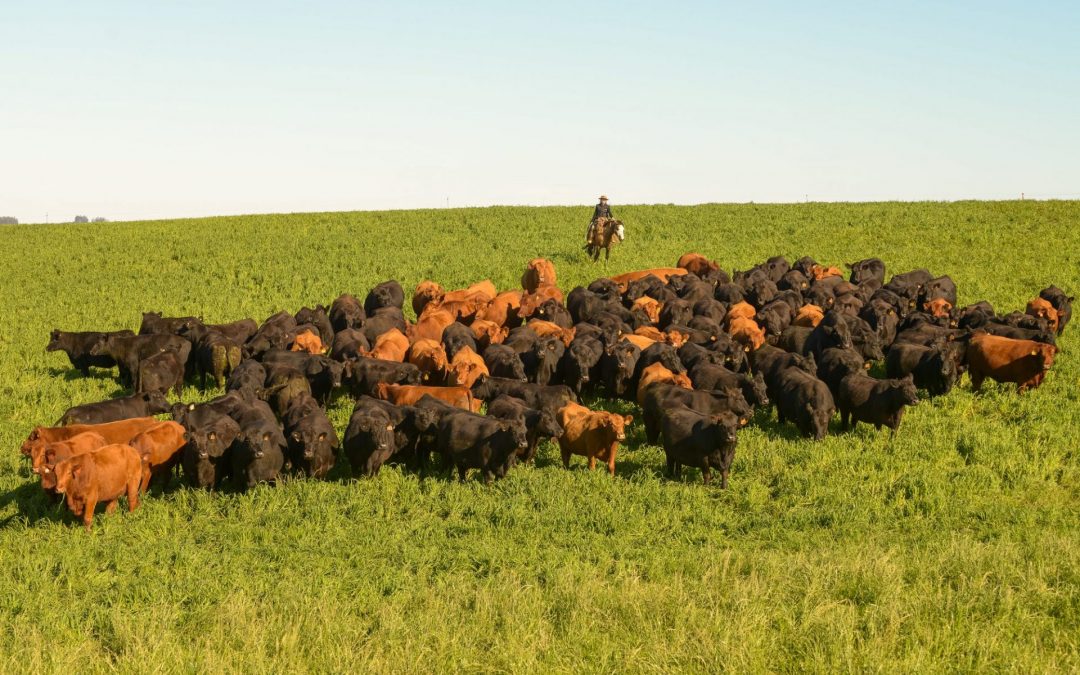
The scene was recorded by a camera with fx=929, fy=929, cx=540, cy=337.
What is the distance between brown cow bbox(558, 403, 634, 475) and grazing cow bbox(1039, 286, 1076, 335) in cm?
1395

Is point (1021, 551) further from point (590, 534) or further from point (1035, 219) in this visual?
point (1035, 219)

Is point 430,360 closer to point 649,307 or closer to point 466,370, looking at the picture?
point 466,370

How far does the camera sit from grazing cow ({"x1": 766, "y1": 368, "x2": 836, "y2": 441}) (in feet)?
49.2

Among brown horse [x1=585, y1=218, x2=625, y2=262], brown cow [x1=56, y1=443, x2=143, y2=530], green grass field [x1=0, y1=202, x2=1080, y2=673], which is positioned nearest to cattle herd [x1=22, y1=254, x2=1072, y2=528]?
brown cow [x1=56, y1=443, x2=143, y2=530]

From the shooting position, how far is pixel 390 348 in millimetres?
19000

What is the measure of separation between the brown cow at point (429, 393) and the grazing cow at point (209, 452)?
3.12 meters

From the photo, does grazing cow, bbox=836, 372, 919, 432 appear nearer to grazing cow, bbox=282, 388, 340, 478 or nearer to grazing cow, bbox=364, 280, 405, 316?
grazing cow, bbox=282, 388, 340, 478

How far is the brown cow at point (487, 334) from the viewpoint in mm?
19891

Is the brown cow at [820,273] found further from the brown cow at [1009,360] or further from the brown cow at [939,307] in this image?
the brown cow at [1009,360]

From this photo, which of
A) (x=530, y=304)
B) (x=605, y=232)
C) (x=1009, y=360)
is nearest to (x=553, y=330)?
(x=530, y=304)

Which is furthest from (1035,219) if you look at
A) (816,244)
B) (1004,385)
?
(1004,385)

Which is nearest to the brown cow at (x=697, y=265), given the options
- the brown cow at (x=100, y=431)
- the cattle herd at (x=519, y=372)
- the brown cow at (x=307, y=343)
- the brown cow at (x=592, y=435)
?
the cattle herd at (x=519, y=372)

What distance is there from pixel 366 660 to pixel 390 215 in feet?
138

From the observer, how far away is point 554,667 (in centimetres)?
790
